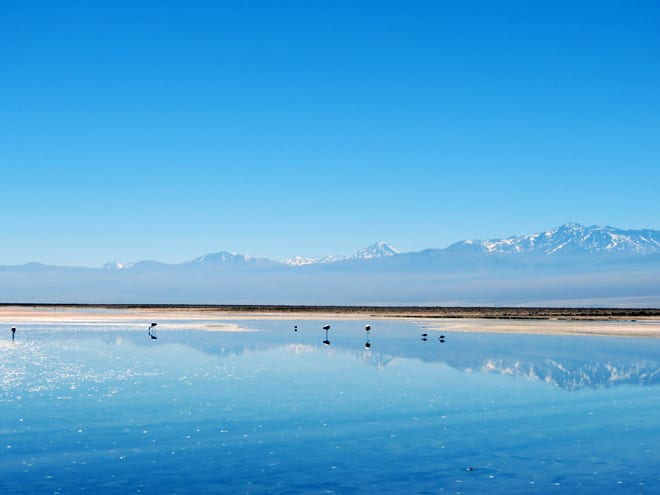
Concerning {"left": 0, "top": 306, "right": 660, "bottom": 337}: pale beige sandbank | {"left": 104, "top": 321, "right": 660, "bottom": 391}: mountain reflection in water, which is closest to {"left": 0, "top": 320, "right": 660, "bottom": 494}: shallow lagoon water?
{"left": 104, "top": 321, "right": 660, "bottom": 391}: mountain reflection in water

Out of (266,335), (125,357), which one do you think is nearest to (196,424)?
(125,357)

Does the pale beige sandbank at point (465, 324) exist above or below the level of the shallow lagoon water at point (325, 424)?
above

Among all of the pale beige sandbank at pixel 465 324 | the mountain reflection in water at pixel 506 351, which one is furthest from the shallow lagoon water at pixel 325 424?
the pale beige sandbank at pixel 465 324

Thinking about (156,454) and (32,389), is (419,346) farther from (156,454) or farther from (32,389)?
(156,454)

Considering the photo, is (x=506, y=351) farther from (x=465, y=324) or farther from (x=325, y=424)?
(x=465, y=324)

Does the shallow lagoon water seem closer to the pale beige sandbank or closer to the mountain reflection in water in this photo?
the mountain reflection in water

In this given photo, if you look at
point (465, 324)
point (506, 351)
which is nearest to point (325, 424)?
point (506, 351)

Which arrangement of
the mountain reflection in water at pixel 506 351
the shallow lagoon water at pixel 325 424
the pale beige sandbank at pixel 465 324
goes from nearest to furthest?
the shallow lagoon water at pixel 325 424 < the mountain reflection in water at pixel 506 351 < the pale beige sandbank at pixel 465 324

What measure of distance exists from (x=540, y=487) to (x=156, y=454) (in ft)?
28.5

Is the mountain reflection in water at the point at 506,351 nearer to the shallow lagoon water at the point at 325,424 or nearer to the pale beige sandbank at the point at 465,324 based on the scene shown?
the shallow lagoon water at the point at 325,424

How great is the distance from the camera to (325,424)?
22094 millimetres

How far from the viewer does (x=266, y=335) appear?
63469 millimetres

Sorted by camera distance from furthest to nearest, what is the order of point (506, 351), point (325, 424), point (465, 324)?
point (465, 324) → point (506, 351) → point (325, 424)

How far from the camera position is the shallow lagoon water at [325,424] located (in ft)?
52.6
